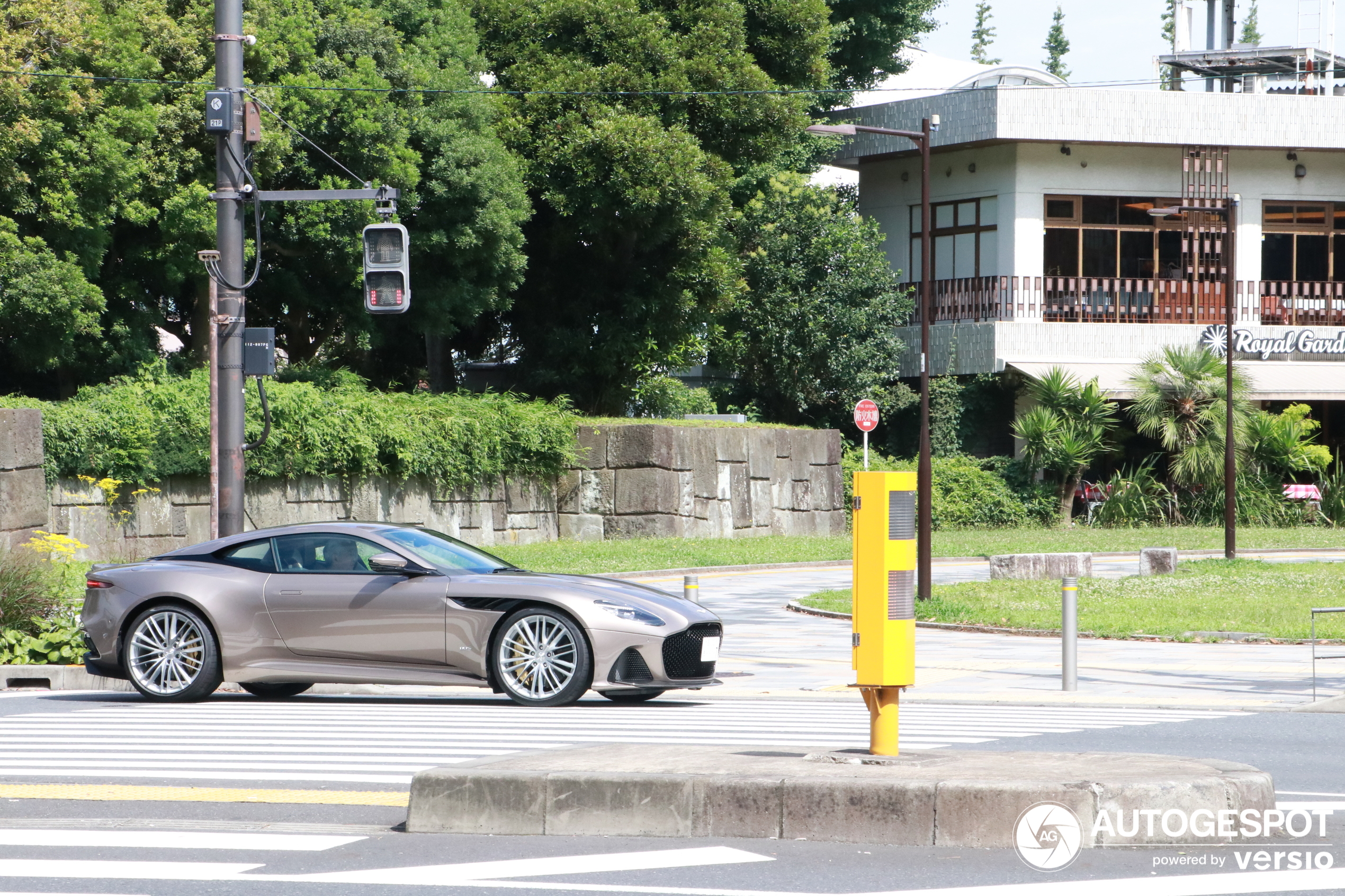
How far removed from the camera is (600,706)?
11906 millimetres

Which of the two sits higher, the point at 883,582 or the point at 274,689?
the point at 883,582

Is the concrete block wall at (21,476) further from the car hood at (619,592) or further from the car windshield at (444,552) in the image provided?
the car hood at (619,592)

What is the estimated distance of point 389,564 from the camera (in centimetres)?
1201

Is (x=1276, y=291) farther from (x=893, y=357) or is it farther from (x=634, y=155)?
(x=634, y=155)

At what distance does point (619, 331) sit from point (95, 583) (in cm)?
2360

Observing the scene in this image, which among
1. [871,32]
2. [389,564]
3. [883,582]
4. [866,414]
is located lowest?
[389,564]

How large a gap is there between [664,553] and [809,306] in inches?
522

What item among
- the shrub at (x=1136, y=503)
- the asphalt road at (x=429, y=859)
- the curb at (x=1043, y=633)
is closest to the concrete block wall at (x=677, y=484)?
the shrub at (x=1136, y=503)

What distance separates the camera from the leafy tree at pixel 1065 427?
4044 cm

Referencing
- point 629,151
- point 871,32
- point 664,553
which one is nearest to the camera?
point 664,553

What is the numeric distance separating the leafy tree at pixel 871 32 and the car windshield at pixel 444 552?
114 feet

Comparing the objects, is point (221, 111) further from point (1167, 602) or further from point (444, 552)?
point (1167, 602)

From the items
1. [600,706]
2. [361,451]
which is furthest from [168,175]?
[600,706]

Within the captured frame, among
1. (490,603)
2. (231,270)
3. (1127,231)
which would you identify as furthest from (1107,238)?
(490,603)
